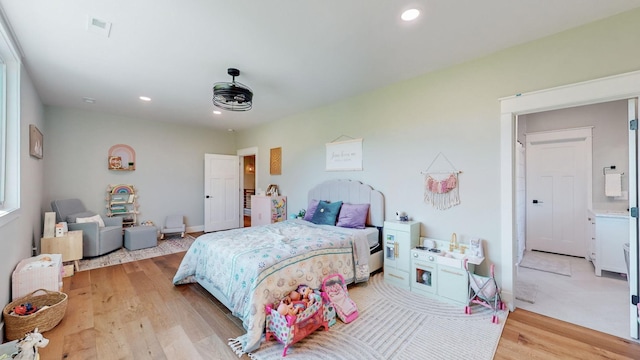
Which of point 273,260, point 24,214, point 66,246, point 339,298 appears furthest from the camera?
point 66,246

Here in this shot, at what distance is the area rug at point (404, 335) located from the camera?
194cm

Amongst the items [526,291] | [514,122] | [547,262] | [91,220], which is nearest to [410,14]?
[514,122]

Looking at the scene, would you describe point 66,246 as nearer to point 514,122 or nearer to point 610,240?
point 514,122

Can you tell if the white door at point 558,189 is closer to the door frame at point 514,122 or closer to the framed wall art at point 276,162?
the door frame at point 514,122

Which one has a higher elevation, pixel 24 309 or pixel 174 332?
pixel 24 309

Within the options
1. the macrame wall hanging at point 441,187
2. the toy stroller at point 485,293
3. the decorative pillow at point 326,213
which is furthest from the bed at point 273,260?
the toy stroller at point 485,293

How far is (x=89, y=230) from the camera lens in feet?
13.6

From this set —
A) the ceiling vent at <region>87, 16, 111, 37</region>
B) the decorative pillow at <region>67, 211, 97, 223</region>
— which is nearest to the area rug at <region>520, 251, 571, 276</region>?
the ceiling vent at <region>87, 16, 111, 37</region>

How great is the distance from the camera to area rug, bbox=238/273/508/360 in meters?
1.94

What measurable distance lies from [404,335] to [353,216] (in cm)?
173

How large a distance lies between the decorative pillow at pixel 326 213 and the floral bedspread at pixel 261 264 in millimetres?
292

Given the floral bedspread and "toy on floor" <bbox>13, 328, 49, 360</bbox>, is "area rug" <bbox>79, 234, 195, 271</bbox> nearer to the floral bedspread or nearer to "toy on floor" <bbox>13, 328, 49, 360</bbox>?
the floral bedspread

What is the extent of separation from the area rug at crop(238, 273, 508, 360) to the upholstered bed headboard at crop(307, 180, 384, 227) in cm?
124

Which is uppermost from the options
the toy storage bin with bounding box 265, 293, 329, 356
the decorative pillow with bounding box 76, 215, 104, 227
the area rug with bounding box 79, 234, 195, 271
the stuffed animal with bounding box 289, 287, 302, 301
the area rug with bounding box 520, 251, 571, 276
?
the decorative pillow with bounding box 76, 215, 104, 227
